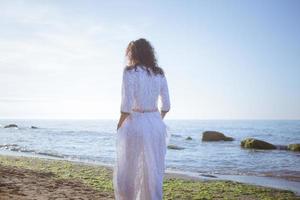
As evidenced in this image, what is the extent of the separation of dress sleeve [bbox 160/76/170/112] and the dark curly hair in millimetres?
196

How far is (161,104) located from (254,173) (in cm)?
1370

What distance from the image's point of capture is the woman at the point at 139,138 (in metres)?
4.72

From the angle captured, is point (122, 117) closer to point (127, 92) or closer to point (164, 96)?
point (127, 92)

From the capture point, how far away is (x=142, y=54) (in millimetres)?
4844

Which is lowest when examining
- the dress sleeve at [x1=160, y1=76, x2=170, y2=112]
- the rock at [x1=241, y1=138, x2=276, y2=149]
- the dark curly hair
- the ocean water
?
the ocean water

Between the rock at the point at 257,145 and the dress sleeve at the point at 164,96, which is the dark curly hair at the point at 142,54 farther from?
the rock at the point at 257,145

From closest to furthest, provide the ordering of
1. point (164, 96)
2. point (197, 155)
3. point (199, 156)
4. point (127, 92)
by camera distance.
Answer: point (127, 92), point (164, 96), point (199, 156), point (197, 155)

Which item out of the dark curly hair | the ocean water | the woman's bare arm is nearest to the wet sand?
the ocean water

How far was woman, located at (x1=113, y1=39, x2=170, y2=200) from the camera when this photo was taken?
4.72 m

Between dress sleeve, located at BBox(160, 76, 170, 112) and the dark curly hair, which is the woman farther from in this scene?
dress sleeve, located at BBox(160, 76, 170, 112)

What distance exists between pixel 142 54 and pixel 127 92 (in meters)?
0.58

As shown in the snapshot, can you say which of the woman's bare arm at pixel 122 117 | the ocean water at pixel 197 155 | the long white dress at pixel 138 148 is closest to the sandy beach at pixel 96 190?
the ocean water at pixel 197 155

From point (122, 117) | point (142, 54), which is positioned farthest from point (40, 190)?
point (142, 54)

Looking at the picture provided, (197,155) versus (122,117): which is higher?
(122,117)
